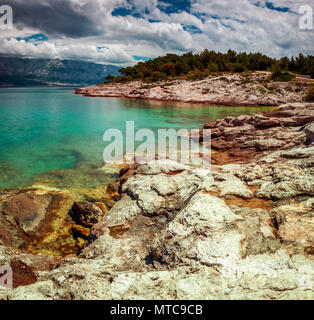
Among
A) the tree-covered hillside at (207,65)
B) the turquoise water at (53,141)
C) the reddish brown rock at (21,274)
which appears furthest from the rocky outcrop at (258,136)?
the tree-covered hillside at (207,65)

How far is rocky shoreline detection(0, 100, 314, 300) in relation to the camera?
11.0ft

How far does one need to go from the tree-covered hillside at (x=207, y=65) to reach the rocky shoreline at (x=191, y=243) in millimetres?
61078

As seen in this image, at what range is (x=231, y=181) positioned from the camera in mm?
6188

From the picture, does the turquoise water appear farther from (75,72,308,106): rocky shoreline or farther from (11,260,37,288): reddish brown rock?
(75,72,308,106): rocky shoreline

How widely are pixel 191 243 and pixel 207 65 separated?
80.7m

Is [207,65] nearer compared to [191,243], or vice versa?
[191,243]

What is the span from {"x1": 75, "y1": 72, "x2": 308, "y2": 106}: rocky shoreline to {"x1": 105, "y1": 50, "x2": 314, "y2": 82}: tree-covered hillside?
7.66 metres

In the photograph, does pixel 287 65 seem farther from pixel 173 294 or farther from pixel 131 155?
pixel 173 294

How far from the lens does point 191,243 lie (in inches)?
163

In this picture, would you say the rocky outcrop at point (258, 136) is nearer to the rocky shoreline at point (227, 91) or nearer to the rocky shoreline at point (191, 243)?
the rocky shoreline at point (191, 243)

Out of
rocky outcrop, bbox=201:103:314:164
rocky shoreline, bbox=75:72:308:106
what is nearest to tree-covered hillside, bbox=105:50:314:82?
rocky shoreline, bbox=75:72:308:106

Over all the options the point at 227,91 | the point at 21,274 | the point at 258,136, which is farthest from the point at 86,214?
the point at 227,91

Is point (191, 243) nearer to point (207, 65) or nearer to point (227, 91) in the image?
point (227, 91)
